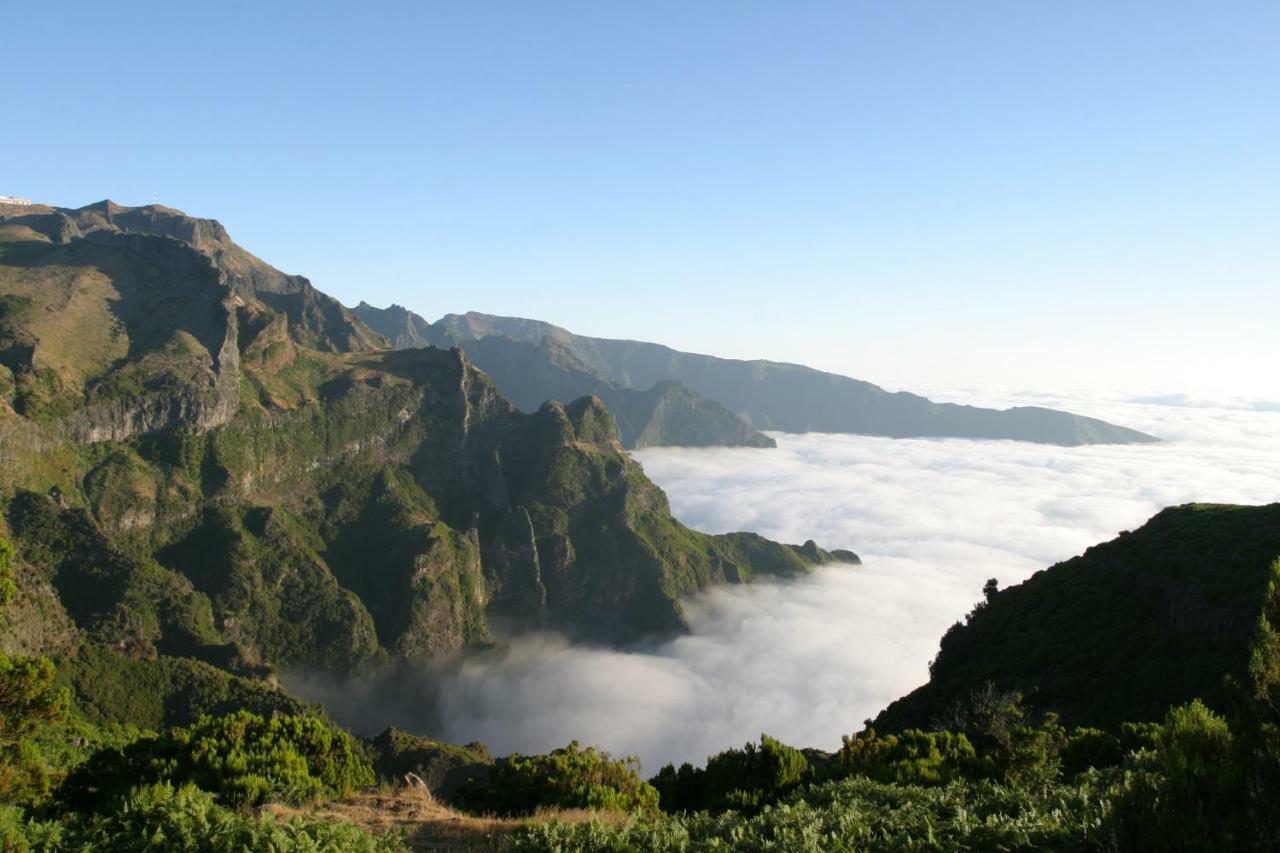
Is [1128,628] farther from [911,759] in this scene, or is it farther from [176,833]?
[176,833]

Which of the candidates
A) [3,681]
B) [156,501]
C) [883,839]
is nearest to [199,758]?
[3,681]

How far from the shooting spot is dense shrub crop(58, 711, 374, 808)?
3381cm

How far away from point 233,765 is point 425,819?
13.3m

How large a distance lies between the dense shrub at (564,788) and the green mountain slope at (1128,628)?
131ft

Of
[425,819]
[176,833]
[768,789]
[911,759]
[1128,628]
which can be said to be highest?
[176,833]

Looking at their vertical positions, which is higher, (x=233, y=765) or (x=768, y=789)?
(x=233, y=765)

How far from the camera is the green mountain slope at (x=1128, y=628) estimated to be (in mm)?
57906

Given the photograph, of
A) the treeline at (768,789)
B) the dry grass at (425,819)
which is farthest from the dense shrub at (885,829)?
the dry grass at (425,819)

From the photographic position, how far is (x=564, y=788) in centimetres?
3759

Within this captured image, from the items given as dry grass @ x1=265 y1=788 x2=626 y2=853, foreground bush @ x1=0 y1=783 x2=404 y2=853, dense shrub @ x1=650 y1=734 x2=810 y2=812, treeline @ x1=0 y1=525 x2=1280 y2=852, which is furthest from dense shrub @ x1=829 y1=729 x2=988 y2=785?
foreground bush @ x1=0 y1=783 x2=404 y2=853

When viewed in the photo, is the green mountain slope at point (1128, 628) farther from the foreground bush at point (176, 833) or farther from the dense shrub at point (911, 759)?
the foreground bush at point (176, 833)

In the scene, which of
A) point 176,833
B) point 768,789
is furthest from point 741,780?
point 176,833

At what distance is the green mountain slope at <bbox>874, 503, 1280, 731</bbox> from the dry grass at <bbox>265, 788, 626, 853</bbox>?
47.7 meters

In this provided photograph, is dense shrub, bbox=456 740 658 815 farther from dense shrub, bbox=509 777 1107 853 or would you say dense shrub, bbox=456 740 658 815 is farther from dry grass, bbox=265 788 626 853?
dense shrub, bbox=509 777 1107 853
